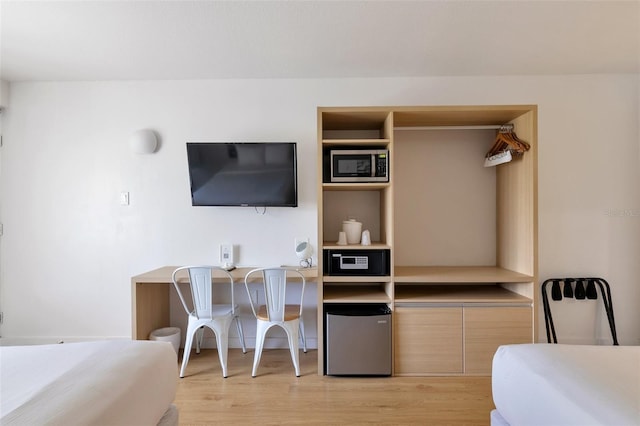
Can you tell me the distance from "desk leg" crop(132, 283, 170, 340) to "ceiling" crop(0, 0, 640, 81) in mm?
1853

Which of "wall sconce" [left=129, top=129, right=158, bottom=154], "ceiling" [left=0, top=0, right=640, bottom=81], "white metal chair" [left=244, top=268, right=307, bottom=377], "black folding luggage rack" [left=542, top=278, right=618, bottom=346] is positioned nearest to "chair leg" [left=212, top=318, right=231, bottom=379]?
"white metal chair" [left=244, top=268, right=307, bottom=377]

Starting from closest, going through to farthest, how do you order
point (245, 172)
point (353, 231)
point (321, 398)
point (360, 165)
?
1. point (321, 398)
2. point (360, 165)
3. point (353, 231)
4. point (245, 172)

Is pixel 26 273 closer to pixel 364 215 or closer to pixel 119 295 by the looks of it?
pixel 119 295

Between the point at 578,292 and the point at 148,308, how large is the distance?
370 cm

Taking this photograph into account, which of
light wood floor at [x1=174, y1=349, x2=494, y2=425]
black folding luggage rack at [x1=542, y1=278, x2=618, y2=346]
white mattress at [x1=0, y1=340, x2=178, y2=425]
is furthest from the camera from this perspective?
black folding luggage rack at [x1=542, y1=278, x2=618, y2=346]

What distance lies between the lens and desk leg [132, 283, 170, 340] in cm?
266

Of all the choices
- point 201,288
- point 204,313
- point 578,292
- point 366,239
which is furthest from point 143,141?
point 578,292

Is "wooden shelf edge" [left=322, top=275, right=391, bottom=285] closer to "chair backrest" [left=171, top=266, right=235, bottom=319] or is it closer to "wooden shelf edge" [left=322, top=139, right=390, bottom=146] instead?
"chair backrest" [left=171, top=266, right=235, bottom=319]

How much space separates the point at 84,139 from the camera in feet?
10.6

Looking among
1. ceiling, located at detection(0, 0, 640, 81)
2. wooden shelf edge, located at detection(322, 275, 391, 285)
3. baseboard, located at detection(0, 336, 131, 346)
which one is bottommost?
baseboard, located at detection(0, 336, 131, 346)

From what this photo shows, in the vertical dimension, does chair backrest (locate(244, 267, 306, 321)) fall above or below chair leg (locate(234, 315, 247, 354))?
above

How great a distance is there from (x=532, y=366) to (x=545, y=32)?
2.24 m

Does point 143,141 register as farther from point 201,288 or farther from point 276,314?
point 276,314

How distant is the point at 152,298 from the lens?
114 inches
